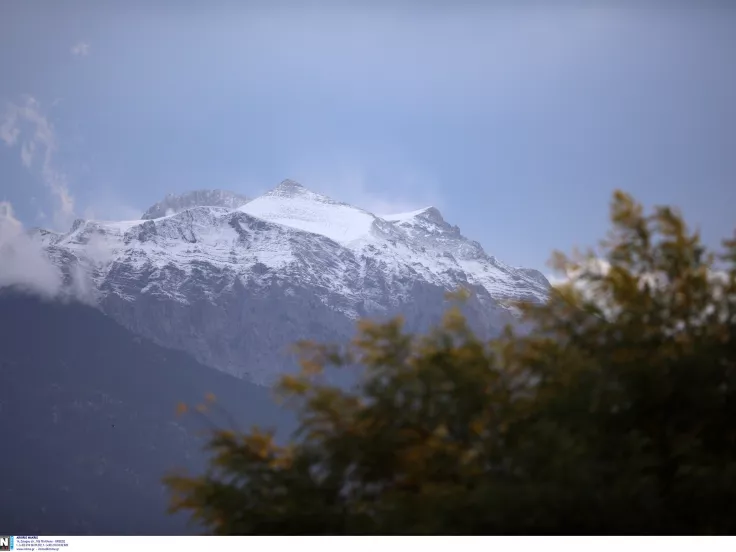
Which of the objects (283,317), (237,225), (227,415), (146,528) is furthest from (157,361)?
(227,415)

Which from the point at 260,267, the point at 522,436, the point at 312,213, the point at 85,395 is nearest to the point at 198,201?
the point at 312,213

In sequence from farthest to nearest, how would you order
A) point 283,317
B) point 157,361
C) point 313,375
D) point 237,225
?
1. point 157,361
2. point 237,225
3. point 283,317
4. point 313,375

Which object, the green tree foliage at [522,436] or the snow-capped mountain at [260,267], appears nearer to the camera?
the green tree foliage at [522,436]

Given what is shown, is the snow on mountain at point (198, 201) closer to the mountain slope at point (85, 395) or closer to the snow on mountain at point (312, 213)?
the snow on mountain at point (312, 213)

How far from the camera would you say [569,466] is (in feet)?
8.39

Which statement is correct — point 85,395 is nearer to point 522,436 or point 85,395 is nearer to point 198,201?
point 198,201

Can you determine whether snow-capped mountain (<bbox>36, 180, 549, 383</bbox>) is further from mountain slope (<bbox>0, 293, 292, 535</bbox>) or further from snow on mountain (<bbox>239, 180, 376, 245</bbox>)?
mountain slope (<bbox>0, 293, 292, 535</bbox>)

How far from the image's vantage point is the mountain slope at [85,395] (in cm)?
1223

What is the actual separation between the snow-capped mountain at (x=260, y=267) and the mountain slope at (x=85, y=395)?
65 cm

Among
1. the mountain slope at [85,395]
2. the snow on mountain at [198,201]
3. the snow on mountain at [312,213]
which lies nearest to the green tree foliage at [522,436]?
the mountain slope at [85,395]

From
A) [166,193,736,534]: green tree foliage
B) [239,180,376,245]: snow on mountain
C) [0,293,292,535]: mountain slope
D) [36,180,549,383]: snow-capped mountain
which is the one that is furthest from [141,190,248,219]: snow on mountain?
[166,193,736,534]: green tree foliage

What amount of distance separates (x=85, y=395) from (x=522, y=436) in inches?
633
